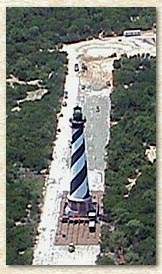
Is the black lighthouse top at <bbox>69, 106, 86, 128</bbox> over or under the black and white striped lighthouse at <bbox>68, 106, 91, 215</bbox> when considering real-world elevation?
over

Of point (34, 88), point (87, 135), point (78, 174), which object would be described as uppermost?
point (34, 88)

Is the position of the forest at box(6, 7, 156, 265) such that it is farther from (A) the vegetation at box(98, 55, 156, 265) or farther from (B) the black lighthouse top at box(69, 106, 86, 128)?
(B) the black lighthouse top at box(69, 106, 86, 128)

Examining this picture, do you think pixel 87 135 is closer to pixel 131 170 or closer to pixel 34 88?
pixel 131 170

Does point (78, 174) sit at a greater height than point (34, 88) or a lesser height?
lesser

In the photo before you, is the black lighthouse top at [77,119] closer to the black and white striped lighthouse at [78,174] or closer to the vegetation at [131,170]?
the black and white striped lighthouse at [78,174]

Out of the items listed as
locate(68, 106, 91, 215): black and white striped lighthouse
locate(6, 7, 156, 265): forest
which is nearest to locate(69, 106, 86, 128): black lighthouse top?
locate(68, 106, 91, 215): black and white striped lighthouse

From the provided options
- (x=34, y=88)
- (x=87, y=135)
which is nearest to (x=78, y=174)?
(x=87, y=135)

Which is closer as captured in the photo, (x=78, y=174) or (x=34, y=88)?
(x=78, y=174)
